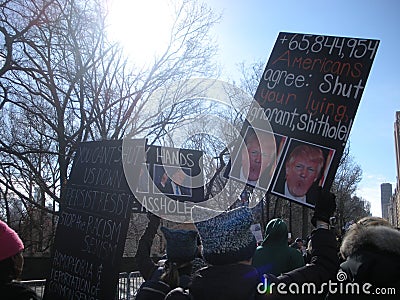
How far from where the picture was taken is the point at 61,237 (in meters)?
5.24

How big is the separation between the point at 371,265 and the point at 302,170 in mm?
1638

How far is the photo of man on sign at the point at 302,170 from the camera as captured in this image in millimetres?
3908

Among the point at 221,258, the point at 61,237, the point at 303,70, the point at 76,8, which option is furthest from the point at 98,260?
the point at 76,8

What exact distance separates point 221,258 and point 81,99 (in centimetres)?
1476

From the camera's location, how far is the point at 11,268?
304 cm

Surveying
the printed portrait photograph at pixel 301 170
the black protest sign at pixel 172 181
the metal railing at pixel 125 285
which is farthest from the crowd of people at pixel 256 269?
the metal railing at pixel 125 285

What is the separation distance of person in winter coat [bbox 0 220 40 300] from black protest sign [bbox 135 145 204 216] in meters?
5.07

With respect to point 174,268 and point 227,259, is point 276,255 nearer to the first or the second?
point 174,268

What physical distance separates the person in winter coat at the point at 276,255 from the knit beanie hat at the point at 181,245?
147cm

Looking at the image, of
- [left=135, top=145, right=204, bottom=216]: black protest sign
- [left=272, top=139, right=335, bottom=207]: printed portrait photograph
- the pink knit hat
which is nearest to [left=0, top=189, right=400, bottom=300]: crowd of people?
the pink knit hat

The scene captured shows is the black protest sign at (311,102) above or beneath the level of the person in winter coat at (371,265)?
above

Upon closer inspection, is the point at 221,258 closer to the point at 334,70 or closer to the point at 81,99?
the point at 334,70

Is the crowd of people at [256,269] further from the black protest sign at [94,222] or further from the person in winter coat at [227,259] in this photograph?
the black protest sign at [94,222]

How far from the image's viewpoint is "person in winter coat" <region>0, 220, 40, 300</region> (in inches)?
116
